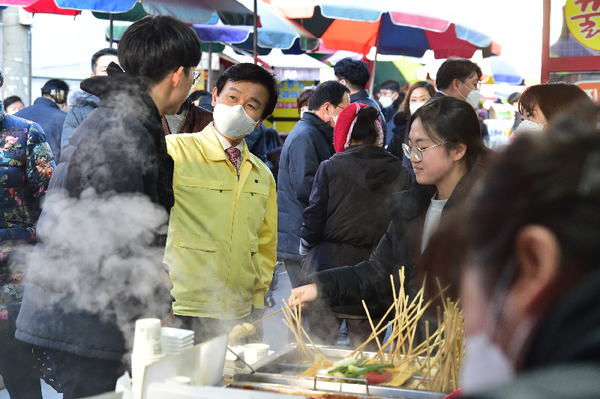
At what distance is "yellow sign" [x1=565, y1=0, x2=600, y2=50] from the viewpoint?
4.74 m

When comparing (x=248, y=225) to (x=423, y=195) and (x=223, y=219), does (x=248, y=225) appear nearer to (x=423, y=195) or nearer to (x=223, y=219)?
(x=223, y=219)

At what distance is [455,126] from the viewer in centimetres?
253

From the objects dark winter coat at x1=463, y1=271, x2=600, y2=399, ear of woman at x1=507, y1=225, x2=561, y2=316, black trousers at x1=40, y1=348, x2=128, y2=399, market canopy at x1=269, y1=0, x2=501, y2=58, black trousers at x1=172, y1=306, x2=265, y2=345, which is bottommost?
black trousers at x1=172, y1=306, x2=265, y2=345

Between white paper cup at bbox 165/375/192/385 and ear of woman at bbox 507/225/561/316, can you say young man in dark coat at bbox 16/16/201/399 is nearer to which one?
white paper cup at bbox 165/375/192/385

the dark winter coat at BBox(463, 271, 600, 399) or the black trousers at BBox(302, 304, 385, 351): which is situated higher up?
the dark winter coat at BBox(463, 271, 600, 399)

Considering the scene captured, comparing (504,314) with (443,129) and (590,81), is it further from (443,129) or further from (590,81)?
(590,81)

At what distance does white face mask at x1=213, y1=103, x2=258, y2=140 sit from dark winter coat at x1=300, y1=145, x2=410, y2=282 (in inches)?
42.6

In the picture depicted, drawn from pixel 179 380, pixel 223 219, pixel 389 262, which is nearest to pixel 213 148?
pixel 223 219

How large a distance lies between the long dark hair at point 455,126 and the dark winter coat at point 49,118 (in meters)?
3.78

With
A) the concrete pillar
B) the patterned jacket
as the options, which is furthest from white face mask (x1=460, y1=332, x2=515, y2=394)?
the concrete pillar

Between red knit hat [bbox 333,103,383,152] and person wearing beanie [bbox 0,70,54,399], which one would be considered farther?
red knit hat [bbox 333,103,383,152]

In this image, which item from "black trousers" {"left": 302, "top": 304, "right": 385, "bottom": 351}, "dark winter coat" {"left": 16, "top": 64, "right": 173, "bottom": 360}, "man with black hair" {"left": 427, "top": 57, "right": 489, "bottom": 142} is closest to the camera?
"dark winter coat" {"left": 16, "top": 64, "right": 173, "bottom": 360}

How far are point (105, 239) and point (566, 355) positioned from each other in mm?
1688

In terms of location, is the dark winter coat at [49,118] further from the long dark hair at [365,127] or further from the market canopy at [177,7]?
the long dark hair at [365,127]
